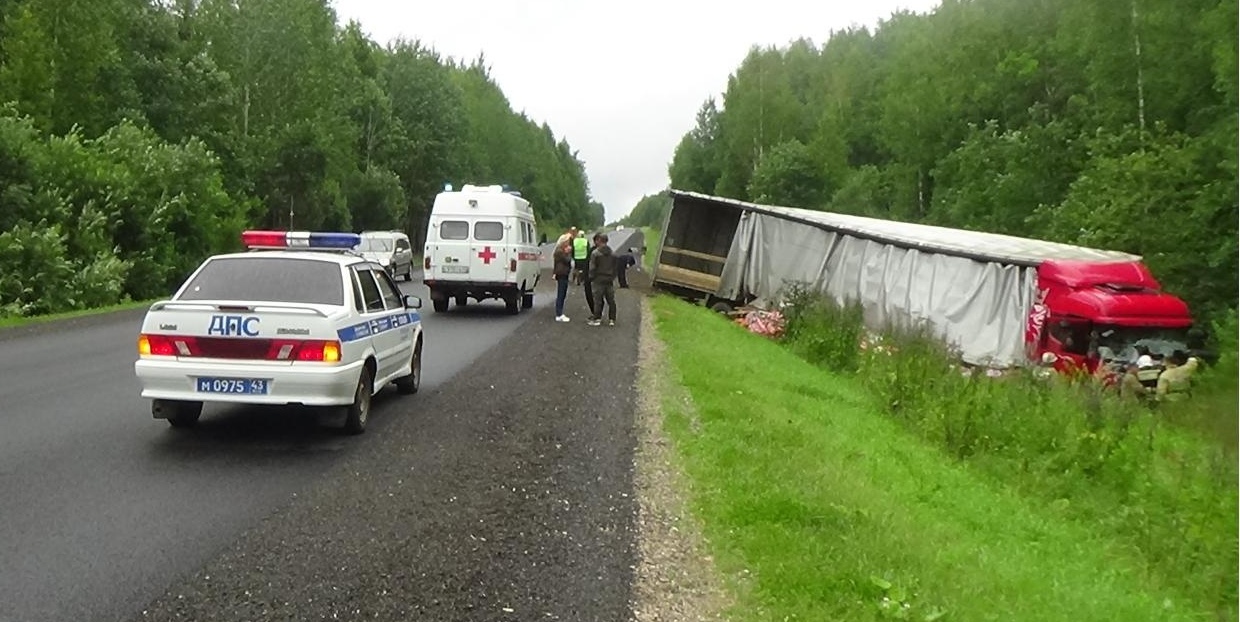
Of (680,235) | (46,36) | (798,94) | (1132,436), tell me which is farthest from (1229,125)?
(798,94)

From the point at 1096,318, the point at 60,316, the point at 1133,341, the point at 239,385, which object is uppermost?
the point at 1096,318

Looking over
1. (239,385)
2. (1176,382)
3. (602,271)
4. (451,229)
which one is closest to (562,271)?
(602,271)

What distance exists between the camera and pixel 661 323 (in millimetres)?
22328

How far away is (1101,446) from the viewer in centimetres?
1152

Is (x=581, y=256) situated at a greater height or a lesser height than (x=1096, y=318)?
greater

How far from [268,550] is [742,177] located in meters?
75.4

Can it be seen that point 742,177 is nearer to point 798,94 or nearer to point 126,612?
point 798,94

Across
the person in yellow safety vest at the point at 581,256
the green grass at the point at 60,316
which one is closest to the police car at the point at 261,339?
the green grass at the point at 60,316

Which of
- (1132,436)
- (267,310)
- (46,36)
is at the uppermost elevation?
(46,36)

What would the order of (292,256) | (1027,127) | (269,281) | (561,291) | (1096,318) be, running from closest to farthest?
(269,281)
(292,256)
(1096,318)
(561,291)
(1027,127)

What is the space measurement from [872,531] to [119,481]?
5188 mm

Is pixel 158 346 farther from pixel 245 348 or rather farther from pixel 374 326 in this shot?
pixel 374 326

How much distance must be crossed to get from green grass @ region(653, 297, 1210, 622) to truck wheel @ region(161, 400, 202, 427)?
167 inches

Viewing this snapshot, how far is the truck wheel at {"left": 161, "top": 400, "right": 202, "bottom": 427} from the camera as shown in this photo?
32.0ft
